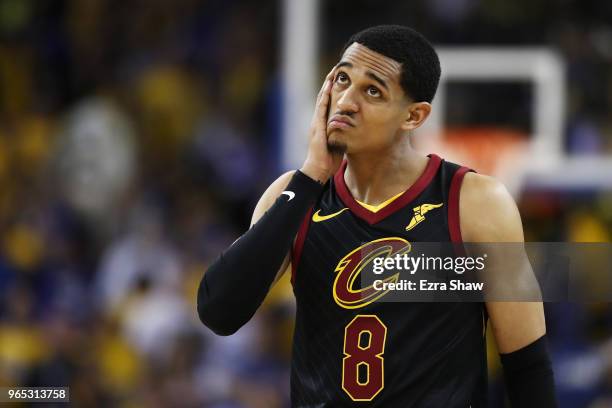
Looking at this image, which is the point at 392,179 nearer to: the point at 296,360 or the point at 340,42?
the point at 296,360

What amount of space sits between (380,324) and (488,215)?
1.57 feet

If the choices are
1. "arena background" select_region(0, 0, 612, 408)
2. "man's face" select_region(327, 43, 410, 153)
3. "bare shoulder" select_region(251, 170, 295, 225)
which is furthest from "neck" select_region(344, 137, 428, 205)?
"arena background" select_region(0, 0, 612, 408)

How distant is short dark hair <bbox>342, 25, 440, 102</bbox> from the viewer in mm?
3686

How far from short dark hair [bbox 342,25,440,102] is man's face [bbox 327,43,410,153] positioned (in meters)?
0.02

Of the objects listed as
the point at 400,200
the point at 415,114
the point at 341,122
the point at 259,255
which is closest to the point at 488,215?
the point at 400,200

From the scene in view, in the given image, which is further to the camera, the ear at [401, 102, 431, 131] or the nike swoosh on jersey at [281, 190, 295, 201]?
the ear at [401, 102, 431, 131]

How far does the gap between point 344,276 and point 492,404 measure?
4.47m

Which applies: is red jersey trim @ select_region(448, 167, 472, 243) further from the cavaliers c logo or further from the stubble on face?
the stubble on face

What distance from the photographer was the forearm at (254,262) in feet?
11.7

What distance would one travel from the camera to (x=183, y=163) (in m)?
10.3

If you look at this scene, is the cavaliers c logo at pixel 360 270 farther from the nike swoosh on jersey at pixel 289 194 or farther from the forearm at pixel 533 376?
the forearm at pixel 533 376

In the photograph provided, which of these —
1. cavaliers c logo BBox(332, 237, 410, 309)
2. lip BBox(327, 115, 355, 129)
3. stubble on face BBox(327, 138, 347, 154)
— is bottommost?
cavaliers c logo BBox(332, 237, 410, 309)

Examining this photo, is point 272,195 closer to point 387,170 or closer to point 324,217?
point 324,217

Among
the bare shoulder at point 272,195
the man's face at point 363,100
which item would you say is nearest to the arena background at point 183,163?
the bare shoulder at point 272,195
